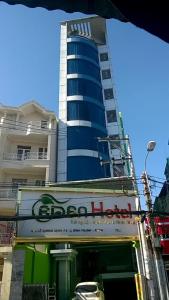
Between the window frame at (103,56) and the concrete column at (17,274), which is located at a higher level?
the window frame at (103,56)

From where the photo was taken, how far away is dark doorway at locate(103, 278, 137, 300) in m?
19.7

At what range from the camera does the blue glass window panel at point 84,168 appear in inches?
1243

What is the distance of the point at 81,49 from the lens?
42312 mm

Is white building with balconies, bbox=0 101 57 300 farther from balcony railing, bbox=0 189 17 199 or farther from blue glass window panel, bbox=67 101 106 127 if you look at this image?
blue glass window panel, bbox=67 101 106 127

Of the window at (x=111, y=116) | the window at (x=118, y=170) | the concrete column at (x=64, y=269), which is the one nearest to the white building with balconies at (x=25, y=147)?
the window at (x=118, y=170)

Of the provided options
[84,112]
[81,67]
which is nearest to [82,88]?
[81,67]

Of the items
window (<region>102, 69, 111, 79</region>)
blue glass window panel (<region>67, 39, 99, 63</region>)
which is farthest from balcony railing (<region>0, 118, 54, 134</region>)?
window (<region>102, 69, 111, 79</region>)

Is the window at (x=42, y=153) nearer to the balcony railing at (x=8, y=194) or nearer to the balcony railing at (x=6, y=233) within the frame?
the balcony railing at (x=8, y=194)

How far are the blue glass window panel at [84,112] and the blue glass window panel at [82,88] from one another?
154cm

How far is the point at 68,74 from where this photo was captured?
39.7 m

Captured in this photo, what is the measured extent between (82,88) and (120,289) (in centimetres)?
2475

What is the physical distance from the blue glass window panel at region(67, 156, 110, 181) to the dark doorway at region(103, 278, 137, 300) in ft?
42.7

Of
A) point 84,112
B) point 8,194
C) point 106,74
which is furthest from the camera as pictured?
point 106,74

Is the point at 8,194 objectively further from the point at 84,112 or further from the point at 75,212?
the point at 84,112
